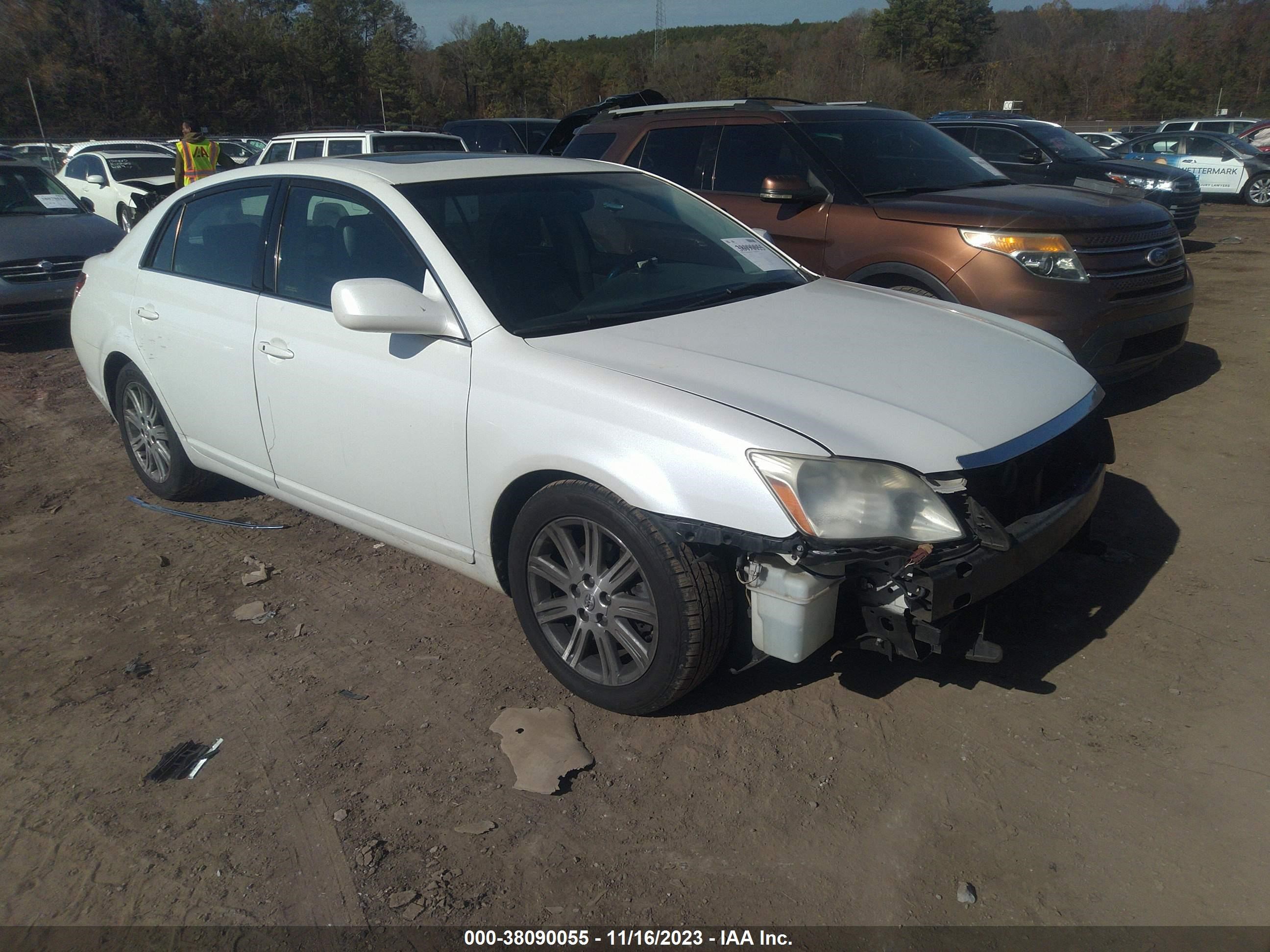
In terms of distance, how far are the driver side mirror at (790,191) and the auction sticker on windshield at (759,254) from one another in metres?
1.57

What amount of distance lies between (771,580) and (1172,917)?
1.23 metres

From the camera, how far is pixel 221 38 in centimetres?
4772

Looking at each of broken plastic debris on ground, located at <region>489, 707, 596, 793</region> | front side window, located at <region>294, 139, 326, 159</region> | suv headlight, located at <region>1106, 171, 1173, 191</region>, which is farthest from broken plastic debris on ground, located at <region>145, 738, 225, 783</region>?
suv headlight, located at <region>1106, 171, 1173, 191</region>

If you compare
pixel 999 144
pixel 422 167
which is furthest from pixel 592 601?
pixel 999 144

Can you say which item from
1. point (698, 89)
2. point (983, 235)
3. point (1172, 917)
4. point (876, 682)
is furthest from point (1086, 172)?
point (698, 89)

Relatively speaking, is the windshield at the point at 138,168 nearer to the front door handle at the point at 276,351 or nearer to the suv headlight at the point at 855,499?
the front door handle at the point at 276,351

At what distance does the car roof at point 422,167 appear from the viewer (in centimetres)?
365

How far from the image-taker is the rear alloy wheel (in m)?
19.3

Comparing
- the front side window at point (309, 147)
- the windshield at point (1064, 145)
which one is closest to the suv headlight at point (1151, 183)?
the windshield at point (1064, 145)

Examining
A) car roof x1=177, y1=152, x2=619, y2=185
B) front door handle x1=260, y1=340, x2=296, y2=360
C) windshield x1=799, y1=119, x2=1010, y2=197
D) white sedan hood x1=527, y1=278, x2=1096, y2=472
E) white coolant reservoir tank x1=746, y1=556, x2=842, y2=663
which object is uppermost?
car roof x1=177, y1=152, x2=619, y2=185

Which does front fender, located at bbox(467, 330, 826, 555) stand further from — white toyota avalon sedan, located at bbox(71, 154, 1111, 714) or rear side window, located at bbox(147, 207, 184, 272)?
rear side window, located at bbox(147, 207, 184, 272)

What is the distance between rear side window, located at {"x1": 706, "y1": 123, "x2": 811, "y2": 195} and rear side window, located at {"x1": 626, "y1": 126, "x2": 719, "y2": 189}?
0.27 feet

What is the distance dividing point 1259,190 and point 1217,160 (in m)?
1.05

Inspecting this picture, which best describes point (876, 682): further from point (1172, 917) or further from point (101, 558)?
point (101, 558)
